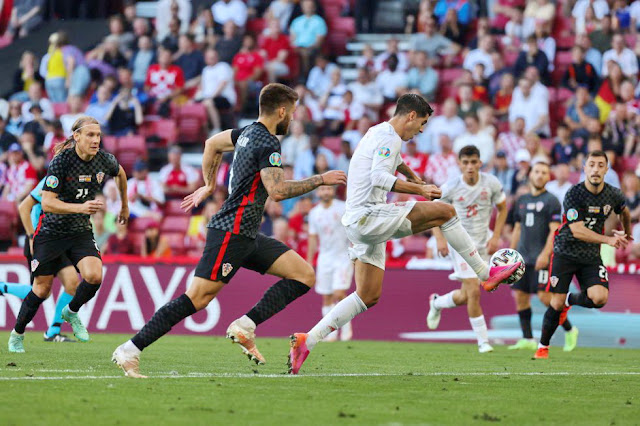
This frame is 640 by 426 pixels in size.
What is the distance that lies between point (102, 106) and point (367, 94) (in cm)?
576

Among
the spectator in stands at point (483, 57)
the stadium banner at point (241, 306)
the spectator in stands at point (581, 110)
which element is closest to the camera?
the stadium banner at point (241, 306)

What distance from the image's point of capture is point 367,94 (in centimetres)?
2134

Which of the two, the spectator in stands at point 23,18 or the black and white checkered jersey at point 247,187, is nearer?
the black and white checkered jersey at point 247,187

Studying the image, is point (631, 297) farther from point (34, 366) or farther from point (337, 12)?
point (337, 12)

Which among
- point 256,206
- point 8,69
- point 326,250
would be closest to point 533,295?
point 326,250

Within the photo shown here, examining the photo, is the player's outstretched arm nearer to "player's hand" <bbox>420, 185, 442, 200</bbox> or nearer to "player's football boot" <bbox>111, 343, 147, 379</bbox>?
"player's hand" <bbox>420, 185, 442, 200</bbox>

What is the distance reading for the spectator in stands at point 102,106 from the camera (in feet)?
73.6

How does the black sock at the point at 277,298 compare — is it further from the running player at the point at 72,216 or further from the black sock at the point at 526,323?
the black sock at the point at 526,323

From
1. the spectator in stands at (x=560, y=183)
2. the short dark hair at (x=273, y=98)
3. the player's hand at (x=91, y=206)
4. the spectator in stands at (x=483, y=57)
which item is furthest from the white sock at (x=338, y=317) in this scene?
the spectator in stands at (x=483, y=57)

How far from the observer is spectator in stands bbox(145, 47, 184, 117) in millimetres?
22828

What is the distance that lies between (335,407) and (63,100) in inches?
728

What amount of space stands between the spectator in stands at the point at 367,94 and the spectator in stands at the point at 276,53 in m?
2.07

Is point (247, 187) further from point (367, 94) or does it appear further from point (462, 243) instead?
point (367, 94)

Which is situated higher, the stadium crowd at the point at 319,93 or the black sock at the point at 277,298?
the stadium crowd at the point at 319,93
